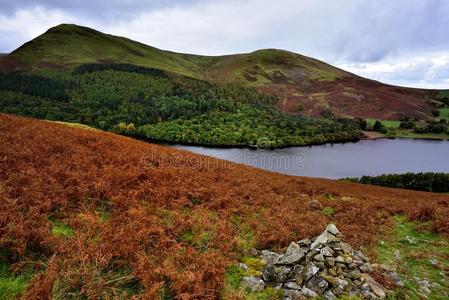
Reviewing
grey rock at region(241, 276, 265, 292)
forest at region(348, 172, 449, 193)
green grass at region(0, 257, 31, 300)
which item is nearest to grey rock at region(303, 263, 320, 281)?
grey rock at region(241, 276, 265, 292)

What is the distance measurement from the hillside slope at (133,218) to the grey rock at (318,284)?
2.41 m

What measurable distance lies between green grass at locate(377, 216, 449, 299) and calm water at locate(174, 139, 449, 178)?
60238mm

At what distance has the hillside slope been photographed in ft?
23.6

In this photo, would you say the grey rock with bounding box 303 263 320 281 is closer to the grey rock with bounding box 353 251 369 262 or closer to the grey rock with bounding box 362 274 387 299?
the grey rock with bounding box 362 274 387 299

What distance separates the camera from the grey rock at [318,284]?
753cm

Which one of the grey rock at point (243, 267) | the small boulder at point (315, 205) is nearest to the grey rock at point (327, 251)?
the grey rock at point (243, 267)

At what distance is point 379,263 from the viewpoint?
9.62 m

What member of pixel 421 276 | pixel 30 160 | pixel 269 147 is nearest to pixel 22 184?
pixel 30 160

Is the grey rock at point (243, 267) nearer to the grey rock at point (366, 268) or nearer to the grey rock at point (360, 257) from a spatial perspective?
the grey rock at point (366, 268)

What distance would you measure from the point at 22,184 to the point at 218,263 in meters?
7.96

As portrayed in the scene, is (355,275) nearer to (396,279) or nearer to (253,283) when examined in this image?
(396,279)

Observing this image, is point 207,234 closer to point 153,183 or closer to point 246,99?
point 153,183

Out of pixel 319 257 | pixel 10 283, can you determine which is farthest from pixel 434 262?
pixel 10 283

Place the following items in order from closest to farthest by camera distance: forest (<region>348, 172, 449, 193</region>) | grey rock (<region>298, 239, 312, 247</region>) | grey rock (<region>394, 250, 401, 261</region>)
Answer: grey rock (<region>298, 239, 312, 247</region>)
grey rock (<region>394, 250, 401, 261</region>)
forest (<region>348, 172, 449, 193</region>)
